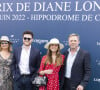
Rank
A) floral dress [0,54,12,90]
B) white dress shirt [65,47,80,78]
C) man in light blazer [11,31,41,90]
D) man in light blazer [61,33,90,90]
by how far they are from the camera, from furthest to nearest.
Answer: floral dress [0,54,12,90] < man in light blazer [11,31,41,90] < white dress shirt [65,47,80,78] < man in light blazer [61,33,90,90]

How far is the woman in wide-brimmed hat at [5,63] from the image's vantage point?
4.05m

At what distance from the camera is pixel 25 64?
391cm

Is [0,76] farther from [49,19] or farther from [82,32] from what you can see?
[82,32]

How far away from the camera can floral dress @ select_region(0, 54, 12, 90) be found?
4.04 meters

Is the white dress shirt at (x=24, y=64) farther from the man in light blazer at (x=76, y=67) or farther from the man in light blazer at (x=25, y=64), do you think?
the man in light blazer at (x=76, y=67)

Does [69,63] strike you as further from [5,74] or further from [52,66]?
[5,74]

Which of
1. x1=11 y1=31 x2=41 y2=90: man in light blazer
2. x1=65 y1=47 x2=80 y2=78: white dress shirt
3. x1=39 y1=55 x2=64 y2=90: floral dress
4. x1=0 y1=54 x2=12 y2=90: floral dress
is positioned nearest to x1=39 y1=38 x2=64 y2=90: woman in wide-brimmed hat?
A: x1=39 y1=55 x2=64 y2=90: floral dress

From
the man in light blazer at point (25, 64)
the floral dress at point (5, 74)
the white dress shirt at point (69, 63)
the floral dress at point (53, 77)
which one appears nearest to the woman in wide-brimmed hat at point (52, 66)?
the floral dress at point (53, 77)

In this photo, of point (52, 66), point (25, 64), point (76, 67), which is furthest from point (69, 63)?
point (25, 64)

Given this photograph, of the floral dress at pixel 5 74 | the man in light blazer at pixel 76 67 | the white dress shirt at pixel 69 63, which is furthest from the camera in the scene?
the floral dress at pixel 5 74

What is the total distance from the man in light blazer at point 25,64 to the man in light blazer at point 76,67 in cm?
55

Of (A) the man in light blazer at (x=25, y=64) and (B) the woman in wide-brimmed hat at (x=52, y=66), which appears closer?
(B) the woman in wide-brimmed hat at (x=52, y=66)

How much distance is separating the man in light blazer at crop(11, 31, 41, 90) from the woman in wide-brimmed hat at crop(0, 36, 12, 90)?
0.51 ft

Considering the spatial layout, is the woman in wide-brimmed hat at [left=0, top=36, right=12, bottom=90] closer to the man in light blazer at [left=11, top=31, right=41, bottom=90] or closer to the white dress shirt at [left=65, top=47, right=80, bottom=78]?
the man in light blazer at [left=11, top=31, right=41, bottom=90]
